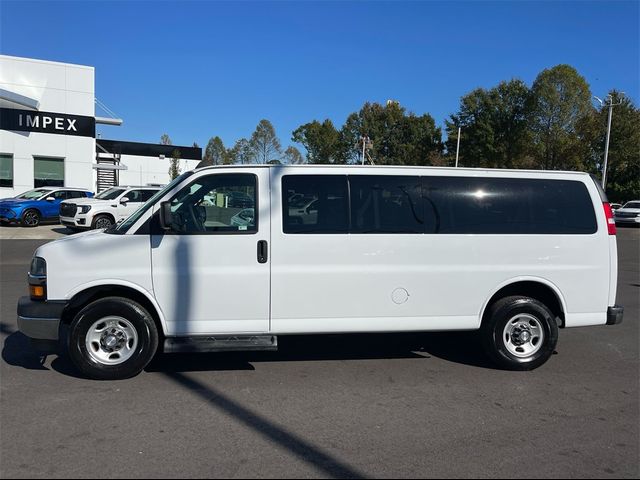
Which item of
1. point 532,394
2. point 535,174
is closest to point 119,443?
point 532,394

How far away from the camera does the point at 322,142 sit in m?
58.3

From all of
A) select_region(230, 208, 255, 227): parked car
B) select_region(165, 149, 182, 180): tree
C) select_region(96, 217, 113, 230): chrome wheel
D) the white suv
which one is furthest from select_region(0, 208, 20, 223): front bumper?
select_region(165, 149, 182, 180): tree

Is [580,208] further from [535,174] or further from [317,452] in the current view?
[317,452]

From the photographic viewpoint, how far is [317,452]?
11.6ft

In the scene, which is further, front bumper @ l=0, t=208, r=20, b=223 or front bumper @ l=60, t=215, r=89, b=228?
front bumper @ l=0, t=208, r=20, b=223

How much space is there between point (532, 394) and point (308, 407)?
2.12 m

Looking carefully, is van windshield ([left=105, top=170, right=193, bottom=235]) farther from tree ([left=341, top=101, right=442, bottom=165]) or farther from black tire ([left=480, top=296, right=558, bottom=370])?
tree ([left=341, top=101, right=442, bottom=165])

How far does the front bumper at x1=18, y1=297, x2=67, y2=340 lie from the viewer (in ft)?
15.3

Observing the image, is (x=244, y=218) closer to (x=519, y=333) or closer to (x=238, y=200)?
(x=238, y=200)

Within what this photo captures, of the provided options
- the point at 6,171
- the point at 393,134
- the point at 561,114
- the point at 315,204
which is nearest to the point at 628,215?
the point at 561,114

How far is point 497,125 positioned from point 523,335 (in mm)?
39491

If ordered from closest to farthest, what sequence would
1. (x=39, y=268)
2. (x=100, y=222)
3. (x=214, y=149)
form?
(x=39, y=268) < (x=100, y=222) < (x=214, y=149)

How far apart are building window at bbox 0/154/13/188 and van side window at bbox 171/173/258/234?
79.9 ft

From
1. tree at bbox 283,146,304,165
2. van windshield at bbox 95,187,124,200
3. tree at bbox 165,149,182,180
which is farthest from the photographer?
tree at bbox 283,146,304,165
